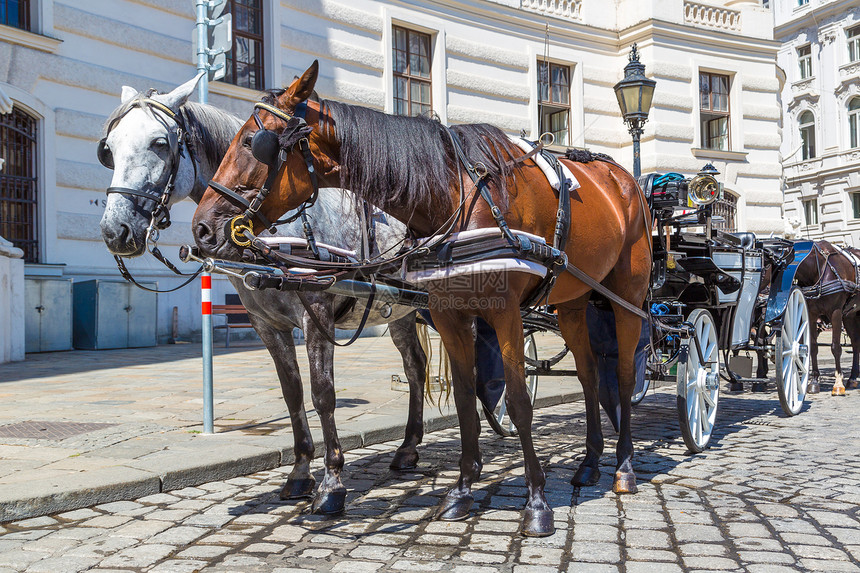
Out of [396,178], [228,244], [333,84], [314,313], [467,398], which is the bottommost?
[467,398]

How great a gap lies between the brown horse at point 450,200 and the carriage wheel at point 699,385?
1132 millimetres

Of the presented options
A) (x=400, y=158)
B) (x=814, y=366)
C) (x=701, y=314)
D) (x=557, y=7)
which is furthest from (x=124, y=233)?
(x=557, y=7)

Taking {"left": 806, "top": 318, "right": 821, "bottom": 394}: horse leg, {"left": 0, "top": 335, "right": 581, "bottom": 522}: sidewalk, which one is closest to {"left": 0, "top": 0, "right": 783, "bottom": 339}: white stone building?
{"left": 0, "top": 335, "right": 581, "bottom": 522}: sidewalk

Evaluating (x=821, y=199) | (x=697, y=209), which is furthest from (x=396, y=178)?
(x=821, y=199)

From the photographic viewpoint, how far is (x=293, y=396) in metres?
4.34

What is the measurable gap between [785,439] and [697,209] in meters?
1.86

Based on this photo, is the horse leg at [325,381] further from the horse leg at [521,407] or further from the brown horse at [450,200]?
the horse leg at [521,407]

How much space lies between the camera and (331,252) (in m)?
4.06

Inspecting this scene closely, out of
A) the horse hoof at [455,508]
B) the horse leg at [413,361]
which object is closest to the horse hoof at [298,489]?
the horse hoof at [455,508]

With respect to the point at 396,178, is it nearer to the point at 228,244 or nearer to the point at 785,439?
the point at 228,244

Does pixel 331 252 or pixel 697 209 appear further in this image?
pixel 697 209

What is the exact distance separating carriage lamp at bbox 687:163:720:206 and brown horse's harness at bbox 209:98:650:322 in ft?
7.18

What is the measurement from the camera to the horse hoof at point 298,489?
13.7 ft

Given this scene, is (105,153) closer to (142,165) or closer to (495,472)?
(142,165)
